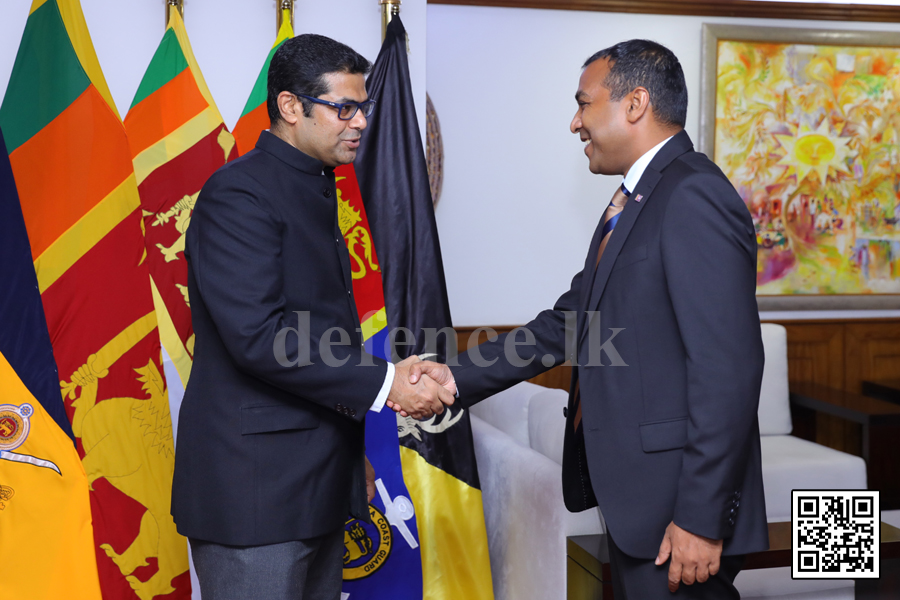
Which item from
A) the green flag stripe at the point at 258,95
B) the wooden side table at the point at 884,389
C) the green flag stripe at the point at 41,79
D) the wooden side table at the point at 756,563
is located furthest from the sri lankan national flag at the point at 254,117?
the wooden side table at the point at 884,389

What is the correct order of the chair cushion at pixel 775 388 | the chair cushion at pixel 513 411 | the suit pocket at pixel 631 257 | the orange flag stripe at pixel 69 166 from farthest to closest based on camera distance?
1. the chair cushion at pixel 775 388
2. the chair cushion at pixel 513 411
3. the orange flag stripe at pixel 69 166
4. the suit pocket at pixel 631 257

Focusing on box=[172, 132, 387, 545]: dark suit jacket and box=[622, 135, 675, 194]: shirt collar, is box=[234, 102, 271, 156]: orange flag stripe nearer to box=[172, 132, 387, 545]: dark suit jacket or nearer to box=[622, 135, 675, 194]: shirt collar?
box=[172, 132, 387, 545]: dark suit jacket

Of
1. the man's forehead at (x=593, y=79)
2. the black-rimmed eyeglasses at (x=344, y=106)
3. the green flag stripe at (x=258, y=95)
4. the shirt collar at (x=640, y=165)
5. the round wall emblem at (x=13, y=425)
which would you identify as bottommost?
the round wall emblem at (x=13, y=425)

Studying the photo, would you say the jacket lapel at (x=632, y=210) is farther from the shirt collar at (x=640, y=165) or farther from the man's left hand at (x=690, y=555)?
the man's left hand at (x=690, y=555)

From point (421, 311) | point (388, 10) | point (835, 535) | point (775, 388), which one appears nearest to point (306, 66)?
point (388, 10)

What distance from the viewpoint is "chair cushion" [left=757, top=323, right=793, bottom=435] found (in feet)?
12.8

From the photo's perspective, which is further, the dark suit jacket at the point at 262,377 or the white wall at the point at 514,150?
the white wall at the point at 514,150

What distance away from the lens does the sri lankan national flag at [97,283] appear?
2152 mm

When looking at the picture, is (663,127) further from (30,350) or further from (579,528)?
(30,350)

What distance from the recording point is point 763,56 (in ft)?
13.9

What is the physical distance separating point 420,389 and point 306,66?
80 centimetres

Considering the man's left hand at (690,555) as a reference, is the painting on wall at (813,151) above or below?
above

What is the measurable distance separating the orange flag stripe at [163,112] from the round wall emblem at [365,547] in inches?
52.8

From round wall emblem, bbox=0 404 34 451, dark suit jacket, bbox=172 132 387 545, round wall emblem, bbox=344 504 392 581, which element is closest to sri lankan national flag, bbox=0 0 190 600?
round wall emblem, bbox=0 404 34 451
